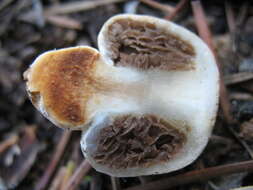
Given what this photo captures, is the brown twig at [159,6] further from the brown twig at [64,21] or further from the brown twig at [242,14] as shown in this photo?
the brown twig at [64,21]

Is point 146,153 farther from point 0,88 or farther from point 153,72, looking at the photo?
point 0,88

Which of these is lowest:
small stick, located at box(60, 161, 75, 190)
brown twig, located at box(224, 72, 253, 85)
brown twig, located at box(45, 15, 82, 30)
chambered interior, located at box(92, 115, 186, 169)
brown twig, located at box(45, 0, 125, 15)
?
small stick, located at box(60, 161, 75, 190)

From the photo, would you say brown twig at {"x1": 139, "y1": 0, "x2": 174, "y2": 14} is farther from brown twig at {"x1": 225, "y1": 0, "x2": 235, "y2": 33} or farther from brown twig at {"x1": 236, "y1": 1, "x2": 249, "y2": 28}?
brown twig at {"x1": 236, "y1": 1, "x2": 249, "y2": 28}

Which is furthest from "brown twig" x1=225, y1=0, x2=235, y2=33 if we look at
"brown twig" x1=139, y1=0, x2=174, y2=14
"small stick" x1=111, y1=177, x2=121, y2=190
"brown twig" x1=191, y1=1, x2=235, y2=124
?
"small stick" x1=111, y1=177, x2=121, y2=190

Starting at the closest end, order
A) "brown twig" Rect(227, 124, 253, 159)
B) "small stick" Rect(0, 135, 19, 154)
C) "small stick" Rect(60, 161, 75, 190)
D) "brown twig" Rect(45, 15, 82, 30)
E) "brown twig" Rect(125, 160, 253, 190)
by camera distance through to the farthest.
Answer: "brown twig" Rect(125, 160, 253, 190), "brown twig" Rect(227, 124, 253, 159), "small stick" Rect(60, 161, 75, 190), "small stick" Rect(0, 135, 19, 154), "brown twig" Rect(45, 15, 82, 30)

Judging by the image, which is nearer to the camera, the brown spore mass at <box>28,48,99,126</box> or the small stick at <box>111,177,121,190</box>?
the brown spore mass at <box>28,48,99,126</box>

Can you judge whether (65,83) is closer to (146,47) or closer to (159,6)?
(146,47)

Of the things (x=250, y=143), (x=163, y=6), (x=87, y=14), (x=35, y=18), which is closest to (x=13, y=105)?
(x=35, y=18)

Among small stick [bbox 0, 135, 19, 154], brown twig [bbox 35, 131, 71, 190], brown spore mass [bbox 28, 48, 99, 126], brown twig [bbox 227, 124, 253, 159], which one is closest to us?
brown spore mass [bbox 28, 48, 99, 126]
